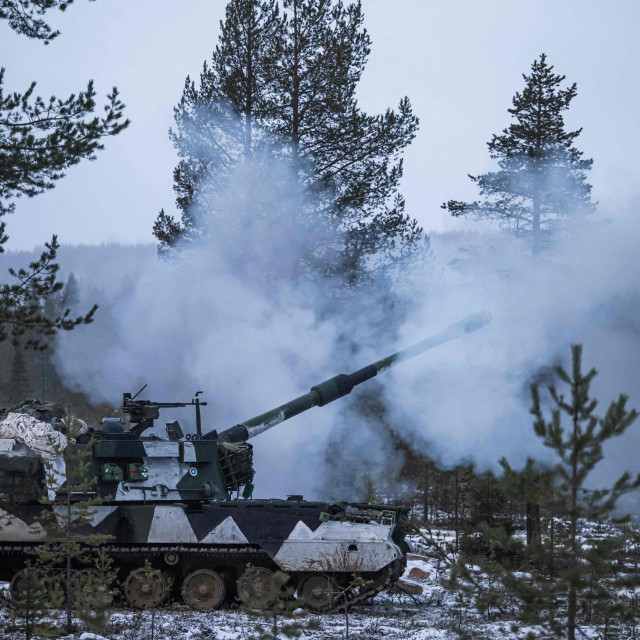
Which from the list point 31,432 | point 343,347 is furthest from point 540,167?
point 31,432

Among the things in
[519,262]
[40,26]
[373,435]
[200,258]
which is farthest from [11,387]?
[40,26]

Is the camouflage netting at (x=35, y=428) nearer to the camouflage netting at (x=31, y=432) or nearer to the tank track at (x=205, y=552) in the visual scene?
the camouflage netting at (x=31, y=432)

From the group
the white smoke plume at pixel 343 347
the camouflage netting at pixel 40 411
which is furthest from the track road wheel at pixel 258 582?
the white smoke plume at pixel 343 347

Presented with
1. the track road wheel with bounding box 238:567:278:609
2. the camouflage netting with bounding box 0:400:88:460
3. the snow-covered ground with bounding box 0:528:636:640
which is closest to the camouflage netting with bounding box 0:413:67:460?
the camouflage netting with bounding box 0:400:88:460

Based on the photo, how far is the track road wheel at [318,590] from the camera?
38.2 feet

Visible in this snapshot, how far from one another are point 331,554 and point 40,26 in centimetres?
785

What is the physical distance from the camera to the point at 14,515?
12.2 meters

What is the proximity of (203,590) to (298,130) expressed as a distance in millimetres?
14204

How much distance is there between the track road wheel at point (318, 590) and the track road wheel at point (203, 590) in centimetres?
117

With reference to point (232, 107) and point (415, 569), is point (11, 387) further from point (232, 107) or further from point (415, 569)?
point (415, 569)

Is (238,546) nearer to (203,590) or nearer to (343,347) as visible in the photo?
(203,590)

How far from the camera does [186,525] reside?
12086 mm

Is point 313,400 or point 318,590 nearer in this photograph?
point 318,590

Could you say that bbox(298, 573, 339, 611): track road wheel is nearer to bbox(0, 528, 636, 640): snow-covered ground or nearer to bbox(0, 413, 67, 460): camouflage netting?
bbox(0, 528, 636, 640): snow-covered ground
